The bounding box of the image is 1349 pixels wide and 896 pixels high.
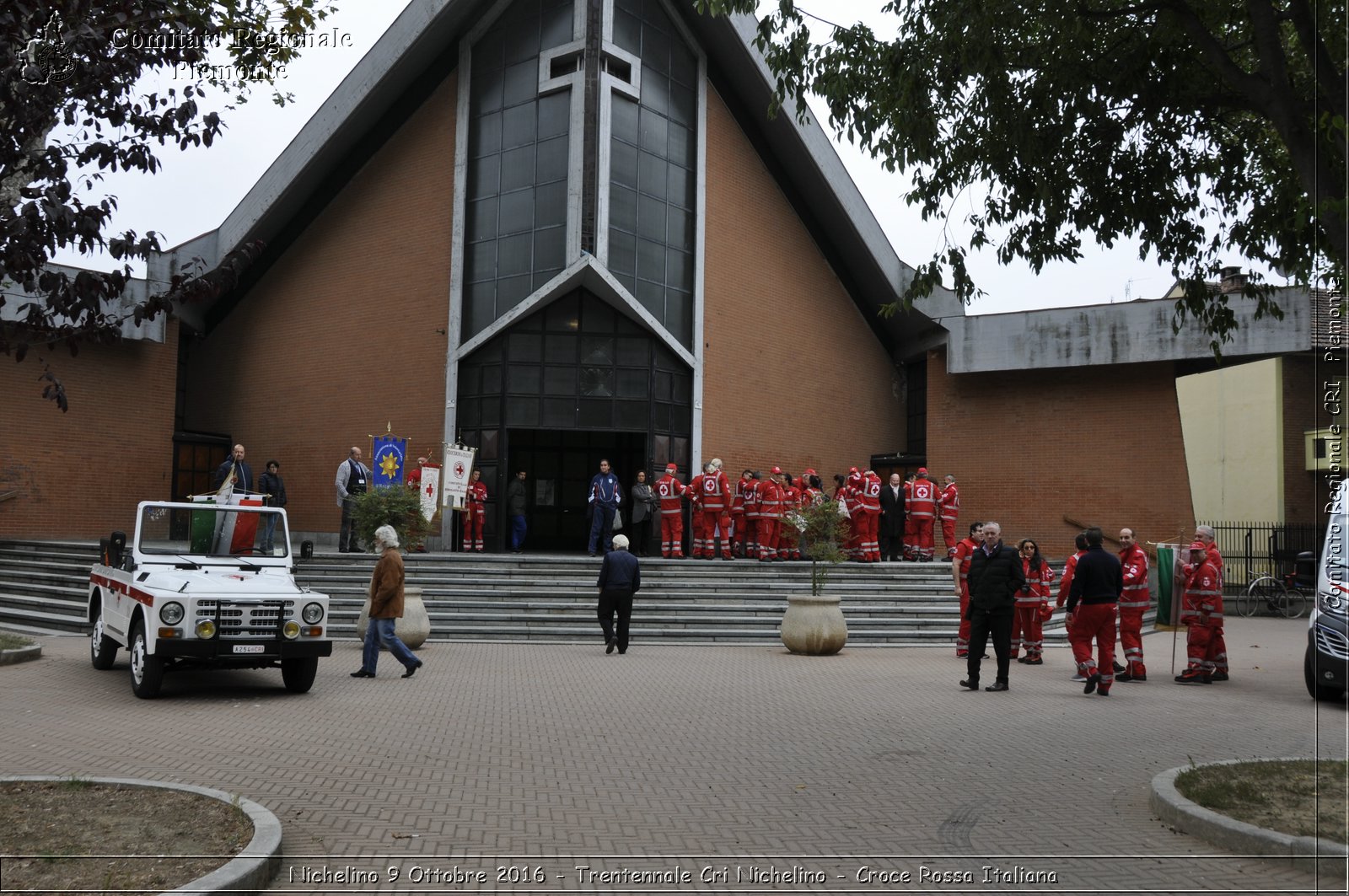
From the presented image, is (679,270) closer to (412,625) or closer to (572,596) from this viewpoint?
(572,596)

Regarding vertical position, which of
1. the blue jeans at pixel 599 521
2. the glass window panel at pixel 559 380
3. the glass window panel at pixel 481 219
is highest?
the glass window panel at pixel 481 219

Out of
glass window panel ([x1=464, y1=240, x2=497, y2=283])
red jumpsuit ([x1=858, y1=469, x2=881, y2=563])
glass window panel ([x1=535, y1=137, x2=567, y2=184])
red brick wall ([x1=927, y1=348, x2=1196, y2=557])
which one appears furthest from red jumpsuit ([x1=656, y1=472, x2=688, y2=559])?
red brick wall ([x1=927, y1=348, x2=1196, y2=557])

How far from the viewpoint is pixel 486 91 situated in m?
25.2

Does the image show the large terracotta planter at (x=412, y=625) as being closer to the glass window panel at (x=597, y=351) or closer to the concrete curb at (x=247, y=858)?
the concrete curb at (x=247, y=858)

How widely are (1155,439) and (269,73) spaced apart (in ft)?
69.2

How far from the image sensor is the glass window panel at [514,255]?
78.8ft

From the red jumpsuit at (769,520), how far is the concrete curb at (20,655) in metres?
12.3

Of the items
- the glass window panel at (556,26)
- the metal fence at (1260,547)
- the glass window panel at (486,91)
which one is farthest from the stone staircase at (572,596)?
the glass window panel at (556,26)

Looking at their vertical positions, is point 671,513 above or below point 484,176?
below

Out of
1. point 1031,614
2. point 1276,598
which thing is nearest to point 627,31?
point 1031,614

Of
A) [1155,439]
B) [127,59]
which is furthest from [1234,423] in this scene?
[127,59]

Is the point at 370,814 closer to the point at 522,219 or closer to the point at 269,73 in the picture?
the point at 269,73

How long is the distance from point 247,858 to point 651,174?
21.4 metres

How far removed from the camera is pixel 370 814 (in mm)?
6375
